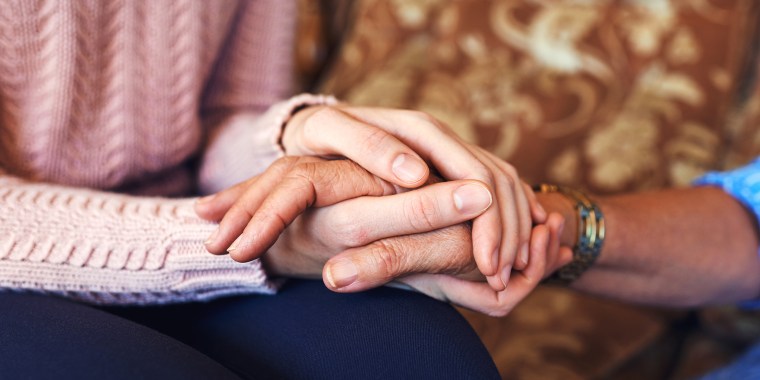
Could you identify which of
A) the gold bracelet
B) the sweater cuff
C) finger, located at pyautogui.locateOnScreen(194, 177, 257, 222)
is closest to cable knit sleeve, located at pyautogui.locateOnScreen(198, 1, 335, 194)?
the sweater cuff

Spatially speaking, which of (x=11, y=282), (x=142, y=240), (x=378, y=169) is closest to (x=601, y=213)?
(x=378, y=169)

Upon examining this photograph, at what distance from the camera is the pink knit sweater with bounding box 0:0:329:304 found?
2.00ft

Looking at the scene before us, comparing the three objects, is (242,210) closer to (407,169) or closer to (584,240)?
(407,169)

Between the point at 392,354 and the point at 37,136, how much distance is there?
1.67ft

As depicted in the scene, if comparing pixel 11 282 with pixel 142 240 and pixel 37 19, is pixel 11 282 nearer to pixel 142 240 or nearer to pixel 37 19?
pixel 142 240

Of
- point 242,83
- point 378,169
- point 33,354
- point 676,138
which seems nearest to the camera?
point 33,354

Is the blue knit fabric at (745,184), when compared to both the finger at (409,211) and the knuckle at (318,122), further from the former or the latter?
the knuckle at (318,122)

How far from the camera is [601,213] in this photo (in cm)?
75

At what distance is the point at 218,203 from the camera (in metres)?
0.61

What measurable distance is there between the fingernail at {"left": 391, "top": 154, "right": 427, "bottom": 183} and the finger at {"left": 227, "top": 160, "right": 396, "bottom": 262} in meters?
0.03

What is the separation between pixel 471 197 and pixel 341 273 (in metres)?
0.14

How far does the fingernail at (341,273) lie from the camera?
55 centimetres

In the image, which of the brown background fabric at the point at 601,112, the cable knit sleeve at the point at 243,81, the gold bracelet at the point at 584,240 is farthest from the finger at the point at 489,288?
the brown background fabric at the point at 601,112

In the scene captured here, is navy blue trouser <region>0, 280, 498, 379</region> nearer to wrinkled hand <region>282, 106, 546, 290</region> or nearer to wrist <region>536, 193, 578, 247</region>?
wrinkled hand <region>282, 106, 546, 290</region>
